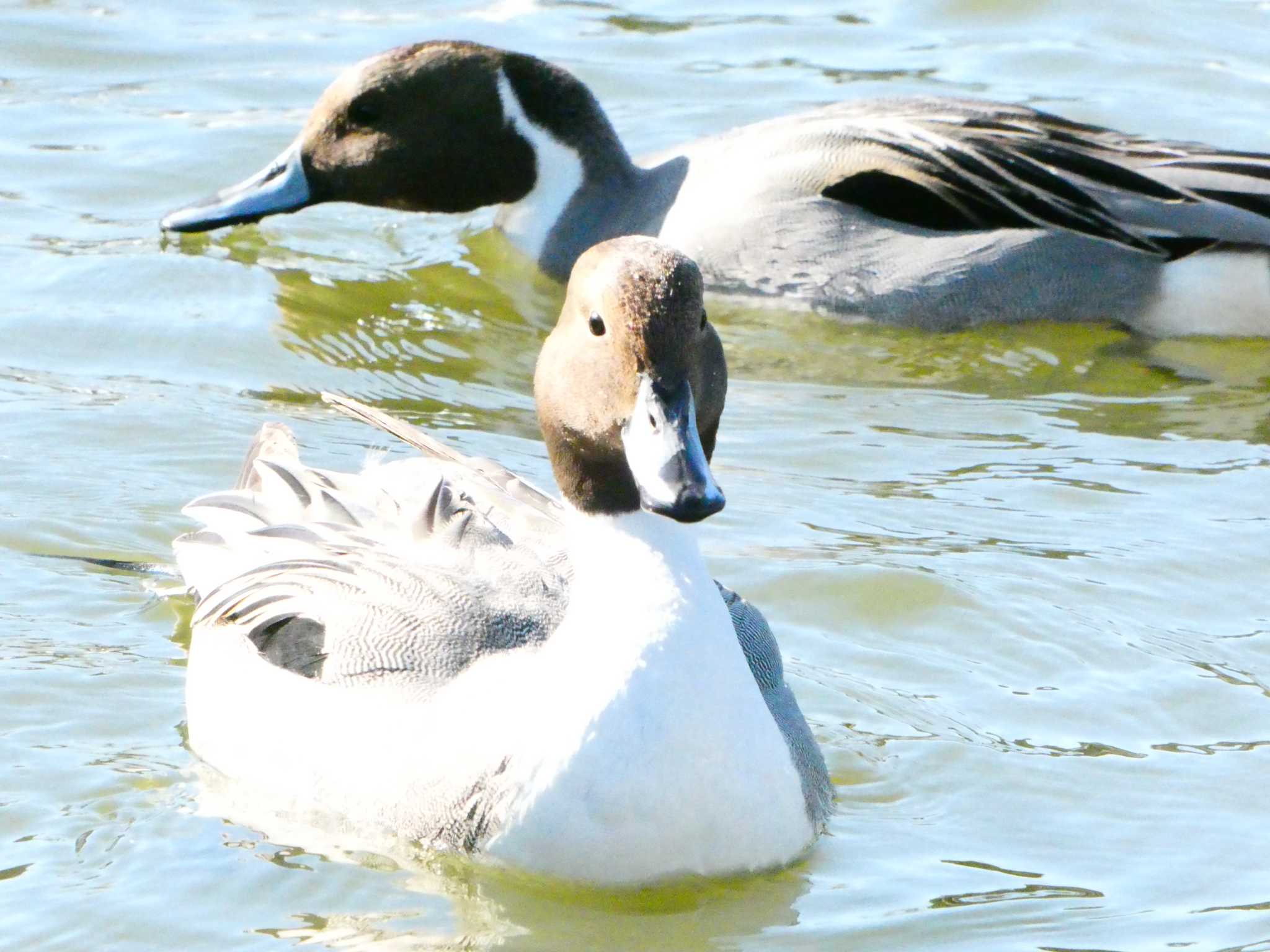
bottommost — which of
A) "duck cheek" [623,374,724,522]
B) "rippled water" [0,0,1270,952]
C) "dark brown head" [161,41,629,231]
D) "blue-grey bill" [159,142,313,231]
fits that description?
"rippled water" [0,0,1270,952]

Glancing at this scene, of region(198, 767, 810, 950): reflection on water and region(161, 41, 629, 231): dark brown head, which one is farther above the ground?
region(161, 41, 629, 231): dark brown head

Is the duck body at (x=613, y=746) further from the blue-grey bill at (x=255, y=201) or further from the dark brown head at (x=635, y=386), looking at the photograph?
→ the blue-grey bill at (x=255, y=201)

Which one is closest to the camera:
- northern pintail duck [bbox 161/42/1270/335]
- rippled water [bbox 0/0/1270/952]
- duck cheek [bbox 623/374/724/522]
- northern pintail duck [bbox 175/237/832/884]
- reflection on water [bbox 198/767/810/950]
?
duck cheek [bbox 623/374/724/522]

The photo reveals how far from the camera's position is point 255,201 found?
9609 mm

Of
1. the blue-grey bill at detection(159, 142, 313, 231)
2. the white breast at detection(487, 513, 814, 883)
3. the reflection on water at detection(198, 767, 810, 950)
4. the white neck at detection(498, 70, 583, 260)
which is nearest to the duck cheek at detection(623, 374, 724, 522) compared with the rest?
the white breast at detection(487, 513, 814, 883)

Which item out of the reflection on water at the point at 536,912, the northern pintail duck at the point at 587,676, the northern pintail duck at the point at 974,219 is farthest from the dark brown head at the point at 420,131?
the reflection on water at the point at 536,912

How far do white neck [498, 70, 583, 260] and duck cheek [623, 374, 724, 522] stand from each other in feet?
17.1

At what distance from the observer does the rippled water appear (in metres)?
4.91

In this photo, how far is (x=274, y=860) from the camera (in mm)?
5016

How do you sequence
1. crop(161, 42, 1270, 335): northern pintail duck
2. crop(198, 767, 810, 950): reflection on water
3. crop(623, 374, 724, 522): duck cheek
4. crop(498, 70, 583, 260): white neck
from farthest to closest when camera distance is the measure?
crop(498, 70, 583, 260): white neck → crop(161, 42, 1270, 335): northern pintail duck → crop(198, 767, 810, 950): reflection on water → crop(623, 374, 724, 522): duck cheek

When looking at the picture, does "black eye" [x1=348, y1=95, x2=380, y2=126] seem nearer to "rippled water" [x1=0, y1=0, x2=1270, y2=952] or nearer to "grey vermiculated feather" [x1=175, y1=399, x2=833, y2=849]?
"rippled water" [x1=0, y1=0, x2=1270, y2=952]

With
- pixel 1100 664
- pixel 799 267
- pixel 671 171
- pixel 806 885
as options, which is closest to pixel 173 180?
pixel 671 171

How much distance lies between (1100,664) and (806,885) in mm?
1525

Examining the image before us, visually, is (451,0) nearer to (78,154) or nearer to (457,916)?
(78,154)
